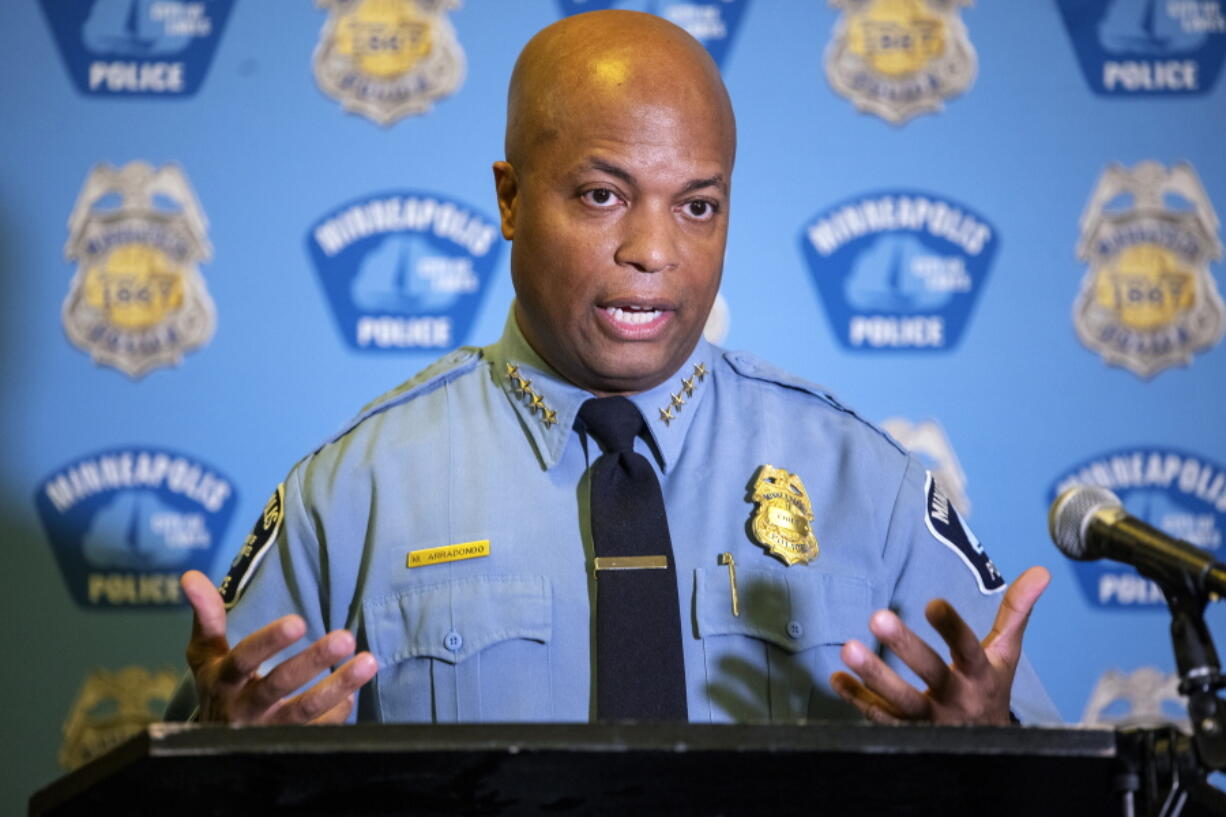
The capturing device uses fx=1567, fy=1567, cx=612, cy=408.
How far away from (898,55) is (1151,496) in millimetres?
783

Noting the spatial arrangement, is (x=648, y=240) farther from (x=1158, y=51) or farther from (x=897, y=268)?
(x=1158, y=51)

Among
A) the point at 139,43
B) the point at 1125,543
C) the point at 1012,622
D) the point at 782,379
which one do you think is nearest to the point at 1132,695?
the point at 782,379

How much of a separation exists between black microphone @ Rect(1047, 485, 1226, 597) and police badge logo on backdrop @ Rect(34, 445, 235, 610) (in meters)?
1.58

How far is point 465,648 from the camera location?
1.63 m

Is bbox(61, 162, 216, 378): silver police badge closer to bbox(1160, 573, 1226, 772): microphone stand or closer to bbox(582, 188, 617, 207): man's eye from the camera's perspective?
bbox(582, 188, 617, 207): man's eye

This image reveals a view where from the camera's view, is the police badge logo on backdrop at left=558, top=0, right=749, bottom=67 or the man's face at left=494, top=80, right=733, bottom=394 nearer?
the man's face at left=494, top=80, right=733, bottom=394

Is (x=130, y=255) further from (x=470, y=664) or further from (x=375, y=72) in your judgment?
(x=470, y=664)

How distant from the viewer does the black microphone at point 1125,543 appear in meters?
0.99

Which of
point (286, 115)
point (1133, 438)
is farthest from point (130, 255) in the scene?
point (1133, 438)

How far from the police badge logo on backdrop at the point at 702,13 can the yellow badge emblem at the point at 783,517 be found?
941 millimetres

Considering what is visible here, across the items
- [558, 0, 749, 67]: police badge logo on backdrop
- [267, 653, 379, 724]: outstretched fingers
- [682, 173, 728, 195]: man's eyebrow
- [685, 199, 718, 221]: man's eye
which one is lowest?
[267, 653, 379, 724]: outstretched fingers

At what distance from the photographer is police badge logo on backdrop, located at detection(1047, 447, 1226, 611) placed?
2396 millimetres

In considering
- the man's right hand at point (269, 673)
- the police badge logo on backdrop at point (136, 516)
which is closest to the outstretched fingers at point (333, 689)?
the man's right hand at point (269, 673)

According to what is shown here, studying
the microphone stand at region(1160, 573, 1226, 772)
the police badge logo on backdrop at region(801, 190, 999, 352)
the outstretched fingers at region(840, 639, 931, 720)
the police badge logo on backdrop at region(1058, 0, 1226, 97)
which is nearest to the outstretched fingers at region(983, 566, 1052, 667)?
the outstretched fingers at region(840, 639, 931, 720)
